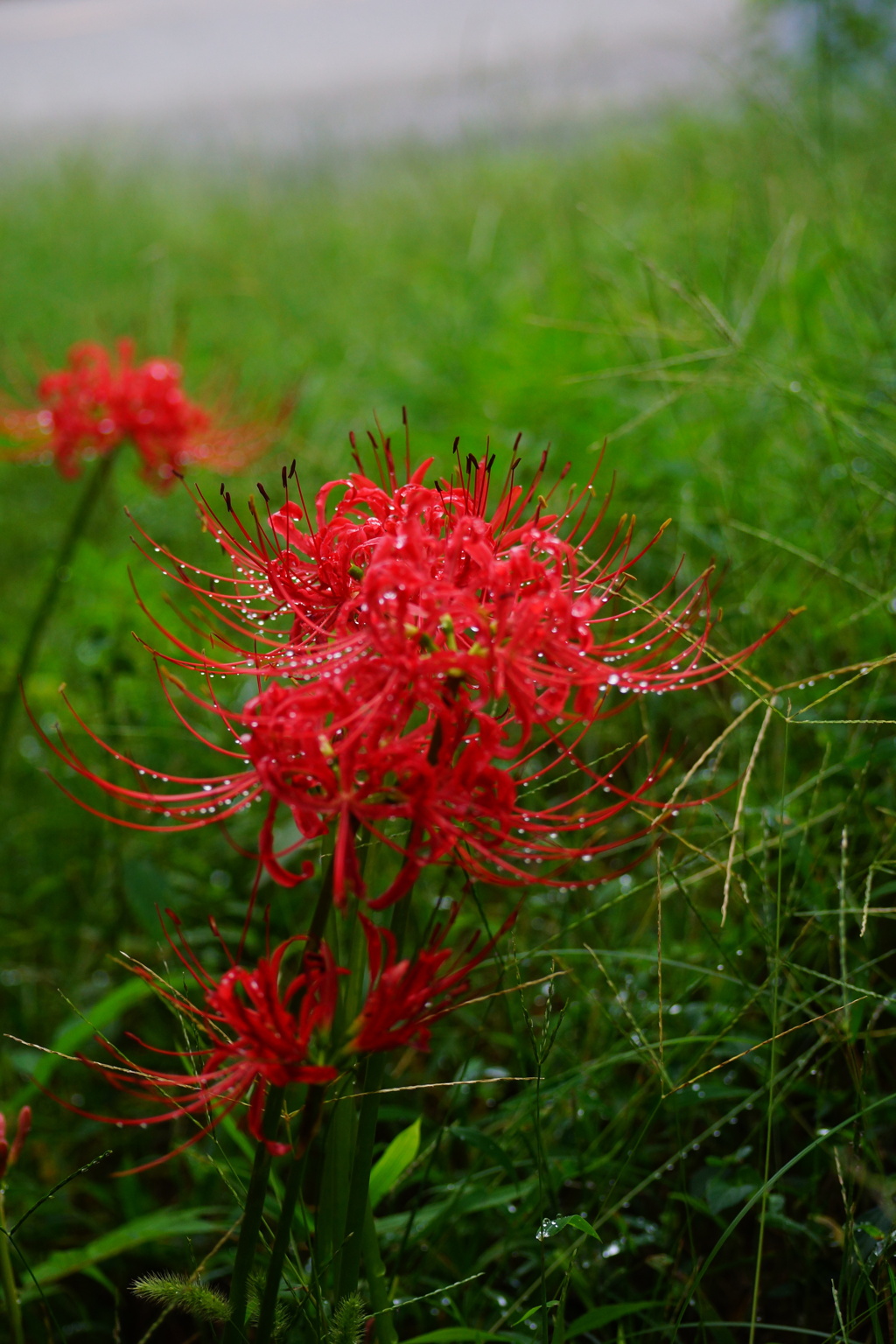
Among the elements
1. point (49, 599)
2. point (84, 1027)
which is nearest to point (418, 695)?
point (84, 1027)

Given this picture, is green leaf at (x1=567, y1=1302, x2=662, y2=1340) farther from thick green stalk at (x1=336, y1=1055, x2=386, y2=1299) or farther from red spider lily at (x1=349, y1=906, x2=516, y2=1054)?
red spider lily at (x1=349, y1=906, x2=516, y2=1054)

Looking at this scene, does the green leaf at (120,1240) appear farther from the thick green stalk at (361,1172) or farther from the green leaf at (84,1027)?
the thick green stalk at (361,1172)

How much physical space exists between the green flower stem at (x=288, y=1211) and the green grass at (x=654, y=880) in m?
0.15

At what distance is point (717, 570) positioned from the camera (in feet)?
6.78

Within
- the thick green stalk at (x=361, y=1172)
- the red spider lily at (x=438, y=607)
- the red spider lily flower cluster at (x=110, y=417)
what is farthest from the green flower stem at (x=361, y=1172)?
the red spider lily flower cluster at (x=110, y=417)

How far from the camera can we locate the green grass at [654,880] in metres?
1.29

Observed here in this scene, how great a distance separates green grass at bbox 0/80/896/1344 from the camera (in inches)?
50.7

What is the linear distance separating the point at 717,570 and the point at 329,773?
1.42m

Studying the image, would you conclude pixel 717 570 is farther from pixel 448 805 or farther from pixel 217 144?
pixel 217 144

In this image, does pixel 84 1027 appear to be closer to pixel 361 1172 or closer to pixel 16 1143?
pixel 16 1143

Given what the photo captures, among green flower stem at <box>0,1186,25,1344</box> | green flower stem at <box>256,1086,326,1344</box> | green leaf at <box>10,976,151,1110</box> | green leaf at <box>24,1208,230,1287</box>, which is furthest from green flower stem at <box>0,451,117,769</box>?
green flower stem at <box>256,1086,326,1344</box>

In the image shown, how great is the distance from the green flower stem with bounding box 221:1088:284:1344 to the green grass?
120mm

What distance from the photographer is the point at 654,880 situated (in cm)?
132

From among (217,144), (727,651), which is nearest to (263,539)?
(727,651)
